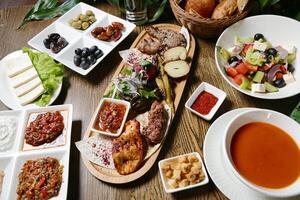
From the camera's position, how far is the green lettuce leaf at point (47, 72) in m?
1.51

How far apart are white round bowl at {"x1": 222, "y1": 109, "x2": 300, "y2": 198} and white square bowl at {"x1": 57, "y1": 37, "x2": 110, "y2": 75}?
31.9 inches

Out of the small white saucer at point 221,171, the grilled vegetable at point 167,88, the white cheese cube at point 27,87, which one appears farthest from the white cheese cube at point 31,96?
the small white saucer at point 221,171

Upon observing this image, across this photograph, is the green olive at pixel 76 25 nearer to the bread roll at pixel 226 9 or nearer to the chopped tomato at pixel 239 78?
the bread roll at pixel 226 9

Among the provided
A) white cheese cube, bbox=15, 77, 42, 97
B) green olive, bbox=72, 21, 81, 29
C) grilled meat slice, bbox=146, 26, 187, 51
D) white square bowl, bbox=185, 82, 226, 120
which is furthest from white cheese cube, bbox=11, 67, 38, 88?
white square bowl, bbox=185, 82, 226, 120

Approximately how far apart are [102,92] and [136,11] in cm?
58

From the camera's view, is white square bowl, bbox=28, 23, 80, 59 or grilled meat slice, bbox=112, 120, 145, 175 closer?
grilled meat slice, bbox=112, 120, 145, 175

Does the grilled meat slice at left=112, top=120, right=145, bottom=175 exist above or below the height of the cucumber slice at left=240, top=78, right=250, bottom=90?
below

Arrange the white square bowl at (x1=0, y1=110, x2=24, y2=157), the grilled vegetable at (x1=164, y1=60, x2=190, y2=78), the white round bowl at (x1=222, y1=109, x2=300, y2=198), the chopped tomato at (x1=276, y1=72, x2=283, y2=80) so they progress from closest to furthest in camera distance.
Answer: the white round bowl at (x1=222, y1=109, x2=300, y2=198), the white square bowl at (x1=0, y1=110, x2=24, y2=157), the chopped tomato at (x1=276, y1=72, x2=283, y2=80), the grilled vegetable at (x1=164, y1=60, x2=190, y2=78)

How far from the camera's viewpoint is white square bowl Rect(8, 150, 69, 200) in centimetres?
120

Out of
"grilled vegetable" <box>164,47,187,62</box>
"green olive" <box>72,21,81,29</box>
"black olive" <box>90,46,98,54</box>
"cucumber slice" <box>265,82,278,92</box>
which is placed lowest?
"black olive" <box>90,46,98,54</box>

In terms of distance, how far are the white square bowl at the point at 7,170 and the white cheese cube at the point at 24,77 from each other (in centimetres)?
42

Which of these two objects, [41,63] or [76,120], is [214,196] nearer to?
[76,120]

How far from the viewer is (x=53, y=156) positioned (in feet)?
4.31

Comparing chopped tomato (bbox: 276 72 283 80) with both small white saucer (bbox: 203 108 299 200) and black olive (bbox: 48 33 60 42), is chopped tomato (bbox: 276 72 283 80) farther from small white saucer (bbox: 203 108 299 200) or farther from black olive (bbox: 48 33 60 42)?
black olive (bbox: 48 33 60 42)
